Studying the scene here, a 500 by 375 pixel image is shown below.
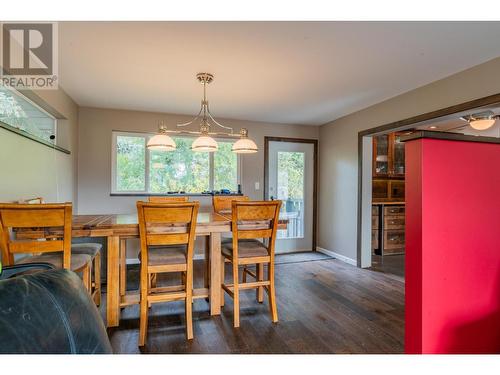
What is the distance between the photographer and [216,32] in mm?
1979

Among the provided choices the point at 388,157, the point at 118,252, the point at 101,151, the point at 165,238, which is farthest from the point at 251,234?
the point at 388,157

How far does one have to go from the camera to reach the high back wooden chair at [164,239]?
1989 mm

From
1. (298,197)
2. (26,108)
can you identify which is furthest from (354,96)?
(26,108)

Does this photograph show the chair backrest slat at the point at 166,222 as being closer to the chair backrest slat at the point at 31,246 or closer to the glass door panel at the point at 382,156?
the chair backrest slat at the point at 31,246

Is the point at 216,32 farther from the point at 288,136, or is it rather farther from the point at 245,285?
the point at 288,136

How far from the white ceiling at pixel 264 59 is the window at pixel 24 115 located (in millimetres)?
428

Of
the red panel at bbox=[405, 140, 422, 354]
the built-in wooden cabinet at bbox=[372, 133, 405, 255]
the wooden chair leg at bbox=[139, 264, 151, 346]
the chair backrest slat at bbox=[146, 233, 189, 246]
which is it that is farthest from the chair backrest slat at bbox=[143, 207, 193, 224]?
the built-in wooden cabinet at bbox=[372, 133, 405, 255]

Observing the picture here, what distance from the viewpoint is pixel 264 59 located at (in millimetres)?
2408

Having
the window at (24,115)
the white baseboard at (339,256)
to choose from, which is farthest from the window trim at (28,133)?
A: the white baseboard at (339,256)

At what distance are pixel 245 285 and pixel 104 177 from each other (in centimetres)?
280

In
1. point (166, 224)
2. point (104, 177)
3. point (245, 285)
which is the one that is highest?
point (104, 177)

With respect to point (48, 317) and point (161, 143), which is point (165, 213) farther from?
point (48, 317)

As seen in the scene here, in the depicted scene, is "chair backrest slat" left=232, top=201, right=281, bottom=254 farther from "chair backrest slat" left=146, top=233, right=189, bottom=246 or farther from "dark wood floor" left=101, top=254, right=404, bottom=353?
"dark wood floor" left=101, top=254, right=404, bottom=353

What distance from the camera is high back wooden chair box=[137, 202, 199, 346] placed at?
1989mm
